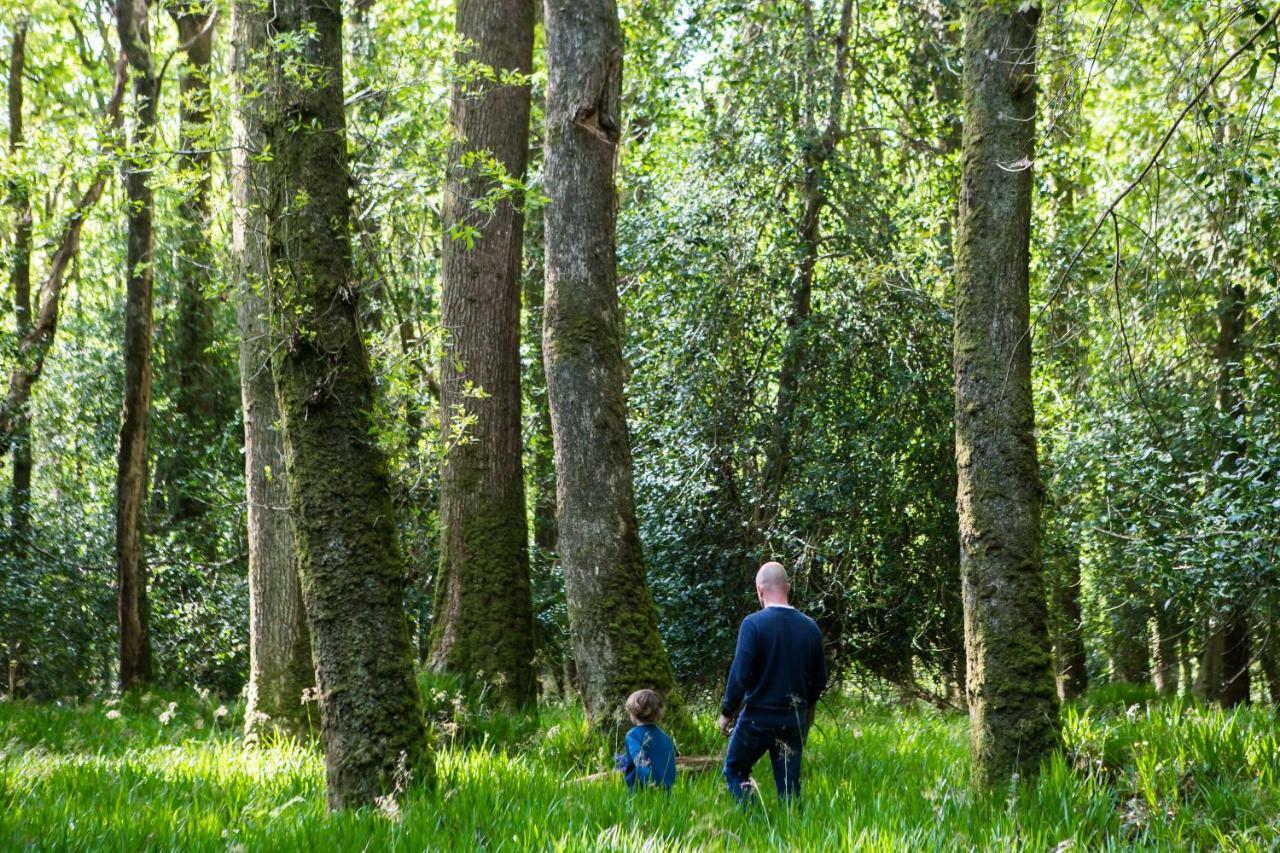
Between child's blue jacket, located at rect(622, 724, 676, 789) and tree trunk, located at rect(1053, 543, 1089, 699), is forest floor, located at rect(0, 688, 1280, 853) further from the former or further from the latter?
tree trunk, located at rect(1053, 543, 1089, 699)

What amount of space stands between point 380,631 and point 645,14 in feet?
36.4

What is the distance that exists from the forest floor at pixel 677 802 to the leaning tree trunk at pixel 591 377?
0.71 metres

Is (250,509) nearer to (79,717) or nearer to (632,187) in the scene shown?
(79,717)

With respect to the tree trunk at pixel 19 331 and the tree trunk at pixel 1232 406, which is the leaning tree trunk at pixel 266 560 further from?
the tree trunk at pixel 1232 406

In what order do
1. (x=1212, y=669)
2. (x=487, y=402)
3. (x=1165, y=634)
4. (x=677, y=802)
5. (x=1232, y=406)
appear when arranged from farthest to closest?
(x=1165, y=634) → (x=1212, y=669) → (x=1232, y=406) → (x=487, y=402) → (x=677, y=802)

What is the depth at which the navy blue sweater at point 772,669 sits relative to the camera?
6.23 metres

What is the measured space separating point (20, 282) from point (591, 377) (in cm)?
1488

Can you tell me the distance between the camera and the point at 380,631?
5414 millimetres

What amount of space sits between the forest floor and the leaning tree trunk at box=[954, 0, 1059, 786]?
38cm

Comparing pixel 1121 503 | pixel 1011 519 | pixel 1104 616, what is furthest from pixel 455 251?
pixel 1104 616

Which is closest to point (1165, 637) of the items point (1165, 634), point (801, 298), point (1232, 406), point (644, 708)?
point (1165, 634)

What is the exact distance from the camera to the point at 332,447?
215 inches

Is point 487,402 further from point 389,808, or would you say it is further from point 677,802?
point 389,808

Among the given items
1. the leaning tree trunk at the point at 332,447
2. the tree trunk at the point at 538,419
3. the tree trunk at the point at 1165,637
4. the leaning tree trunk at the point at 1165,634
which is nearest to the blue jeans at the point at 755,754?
the leaning tree trunk at the point at 332,447
